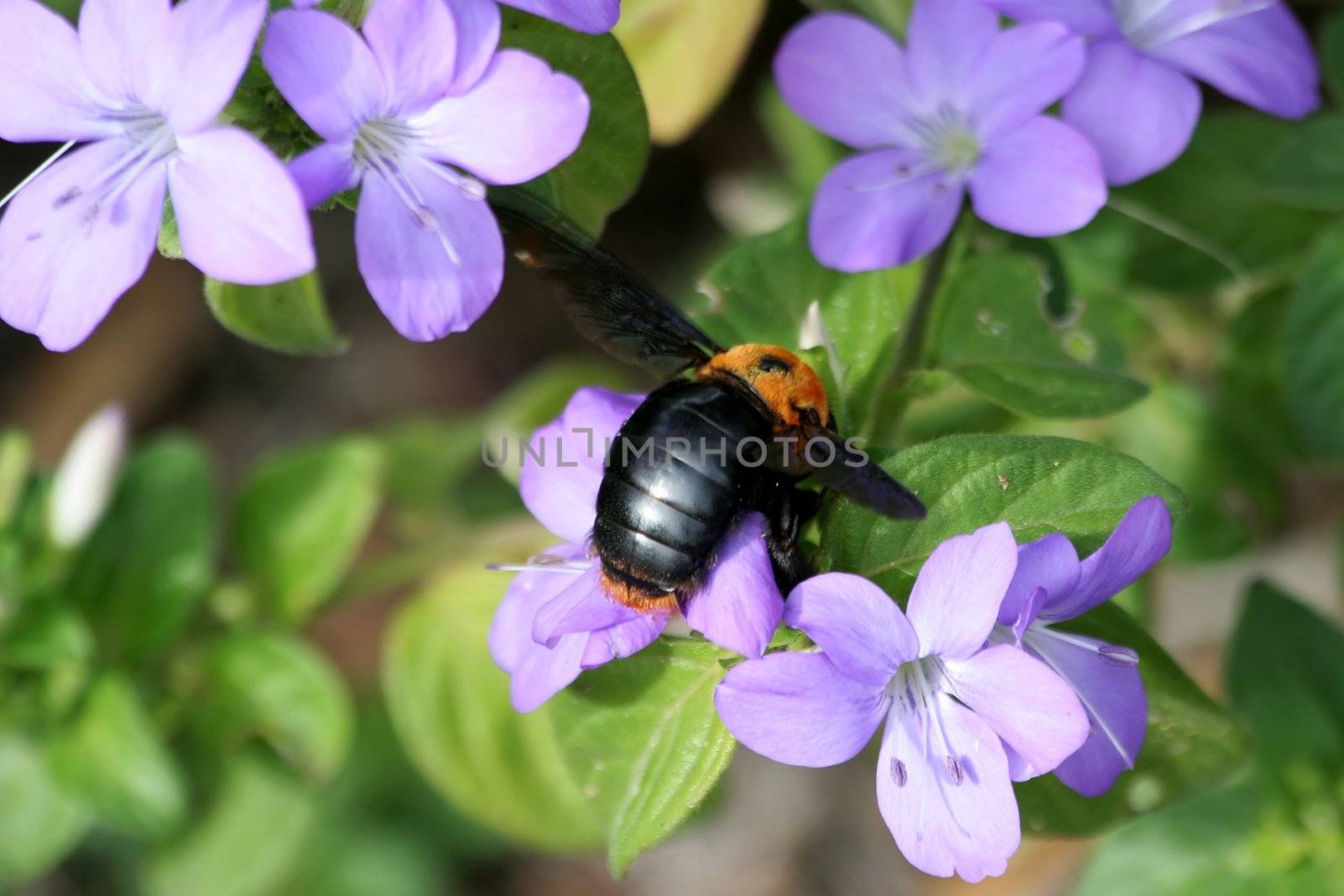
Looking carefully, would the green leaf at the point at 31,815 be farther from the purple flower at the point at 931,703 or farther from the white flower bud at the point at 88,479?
the purple flower at the point at 931,703

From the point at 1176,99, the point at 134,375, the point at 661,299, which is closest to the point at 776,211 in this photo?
the point at 1176,99

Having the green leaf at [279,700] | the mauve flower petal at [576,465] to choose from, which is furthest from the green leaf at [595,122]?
the green leaf at [279,700]

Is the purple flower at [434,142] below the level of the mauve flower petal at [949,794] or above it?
above

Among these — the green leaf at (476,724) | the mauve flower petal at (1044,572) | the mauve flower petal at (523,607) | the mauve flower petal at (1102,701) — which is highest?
the mauve flower petal at (1044,572)

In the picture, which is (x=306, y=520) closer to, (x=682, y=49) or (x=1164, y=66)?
(x=682, y=49)

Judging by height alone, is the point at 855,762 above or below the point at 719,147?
below

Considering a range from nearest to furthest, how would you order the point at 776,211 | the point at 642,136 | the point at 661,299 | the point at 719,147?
the point at 661,299, the point at 642,136, the point at 776,211, the point at 719,147

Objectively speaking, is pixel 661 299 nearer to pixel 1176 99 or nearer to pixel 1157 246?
pixel 1176 99

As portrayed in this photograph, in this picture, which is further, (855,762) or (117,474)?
(855,762)

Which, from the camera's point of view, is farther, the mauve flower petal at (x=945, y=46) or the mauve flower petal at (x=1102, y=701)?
the mauve flower petal at (x=945, y=46)
